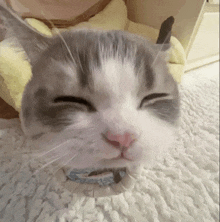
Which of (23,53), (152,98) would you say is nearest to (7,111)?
(23,53)

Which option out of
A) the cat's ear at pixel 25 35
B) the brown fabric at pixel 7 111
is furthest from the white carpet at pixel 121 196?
the cat's ear at pixel 25 35

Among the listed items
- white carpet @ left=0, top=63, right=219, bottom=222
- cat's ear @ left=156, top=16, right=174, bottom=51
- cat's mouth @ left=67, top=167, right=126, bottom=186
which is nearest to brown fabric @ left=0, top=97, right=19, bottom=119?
white carpet @ left=0, top=63, right=219, bottom=222

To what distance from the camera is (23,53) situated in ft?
0.69

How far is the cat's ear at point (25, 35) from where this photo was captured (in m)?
0.17

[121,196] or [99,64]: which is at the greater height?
[99,64]

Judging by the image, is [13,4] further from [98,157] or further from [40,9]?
[98,157]

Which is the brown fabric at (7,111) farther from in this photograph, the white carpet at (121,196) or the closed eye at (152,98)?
the closed eye at (152,98)

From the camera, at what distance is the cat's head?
0.18 metres

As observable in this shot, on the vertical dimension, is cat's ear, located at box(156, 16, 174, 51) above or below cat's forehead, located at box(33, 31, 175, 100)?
above

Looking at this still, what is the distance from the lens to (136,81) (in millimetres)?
196

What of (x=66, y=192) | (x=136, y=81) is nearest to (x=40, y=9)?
(x=136, y=81)

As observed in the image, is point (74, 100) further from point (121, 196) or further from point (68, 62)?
point (121, 196)

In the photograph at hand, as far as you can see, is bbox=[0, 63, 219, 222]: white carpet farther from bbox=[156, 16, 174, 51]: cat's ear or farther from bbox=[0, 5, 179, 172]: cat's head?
bbox=[156, 16, 174, 51]: cat's ear

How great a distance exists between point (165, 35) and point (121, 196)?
23 centimetres
